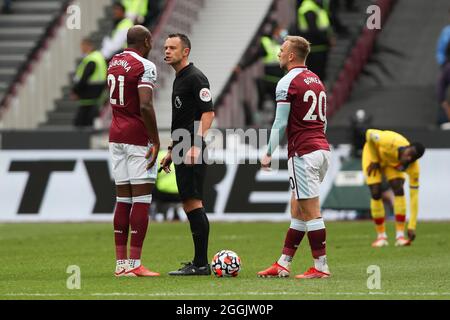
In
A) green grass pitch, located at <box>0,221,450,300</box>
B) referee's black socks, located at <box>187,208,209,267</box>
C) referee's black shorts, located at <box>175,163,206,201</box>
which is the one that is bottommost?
green grass pitch, located at <box>0,221,450,300</box>

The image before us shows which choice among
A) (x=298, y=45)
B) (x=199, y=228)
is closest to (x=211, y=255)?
(x=199, y=228)

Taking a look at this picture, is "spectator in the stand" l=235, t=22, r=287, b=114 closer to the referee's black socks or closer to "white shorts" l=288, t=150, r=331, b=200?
the referee's black socks

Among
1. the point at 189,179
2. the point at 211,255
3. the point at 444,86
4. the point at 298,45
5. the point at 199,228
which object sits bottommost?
the point at 211,255

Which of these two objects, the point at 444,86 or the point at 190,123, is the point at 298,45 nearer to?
the point at 190,123

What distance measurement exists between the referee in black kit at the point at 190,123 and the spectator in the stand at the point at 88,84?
43.3 ft

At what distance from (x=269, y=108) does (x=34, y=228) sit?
22.3ft

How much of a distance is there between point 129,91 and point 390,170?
6.45 meters

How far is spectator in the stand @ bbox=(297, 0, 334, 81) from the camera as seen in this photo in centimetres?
2712

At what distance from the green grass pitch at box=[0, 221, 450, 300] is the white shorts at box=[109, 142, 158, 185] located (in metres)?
1.01

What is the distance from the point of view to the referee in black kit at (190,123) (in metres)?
14.1

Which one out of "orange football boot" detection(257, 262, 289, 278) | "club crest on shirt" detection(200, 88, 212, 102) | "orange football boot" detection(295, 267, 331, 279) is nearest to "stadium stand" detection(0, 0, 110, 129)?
"club crest on shirt" detection(200, 88, 212, 102)

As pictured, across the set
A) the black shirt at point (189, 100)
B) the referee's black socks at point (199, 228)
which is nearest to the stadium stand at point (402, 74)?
the referee's black socks at point (199, 228)

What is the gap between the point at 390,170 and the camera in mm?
19656
